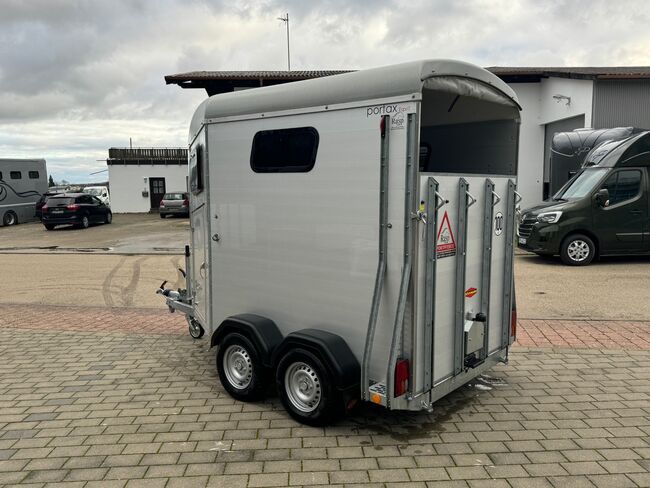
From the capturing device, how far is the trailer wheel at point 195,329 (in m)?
6.12

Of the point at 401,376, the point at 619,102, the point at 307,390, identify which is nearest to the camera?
the point at 401,376

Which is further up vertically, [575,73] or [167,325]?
[575,73]

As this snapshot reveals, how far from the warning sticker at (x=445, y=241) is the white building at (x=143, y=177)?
2996 cm

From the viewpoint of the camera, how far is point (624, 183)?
11.0 metres

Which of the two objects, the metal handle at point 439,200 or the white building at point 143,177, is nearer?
the metal handle at point 439,200

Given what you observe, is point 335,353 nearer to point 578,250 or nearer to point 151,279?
point 151,279

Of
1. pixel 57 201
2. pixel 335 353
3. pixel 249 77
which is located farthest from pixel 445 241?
pixel 57 201

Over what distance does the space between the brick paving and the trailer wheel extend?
1.50ft

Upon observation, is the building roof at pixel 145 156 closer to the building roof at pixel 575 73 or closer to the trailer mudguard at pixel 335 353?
the building roof at pixel 575 73

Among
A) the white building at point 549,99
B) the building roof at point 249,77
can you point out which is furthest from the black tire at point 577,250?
the building roof at point 249,77

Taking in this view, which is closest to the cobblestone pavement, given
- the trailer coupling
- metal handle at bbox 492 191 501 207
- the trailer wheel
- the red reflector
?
the trailer wheel

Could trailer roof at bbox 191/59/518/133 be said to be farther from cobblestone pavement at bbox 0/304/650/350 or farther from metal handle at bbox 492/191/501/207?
cobblestone pavement at bbox 0/304/650/350

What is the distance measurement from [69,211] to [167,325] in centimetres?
1748

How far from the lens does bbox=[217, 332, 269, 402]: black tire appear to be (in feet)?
13.8
